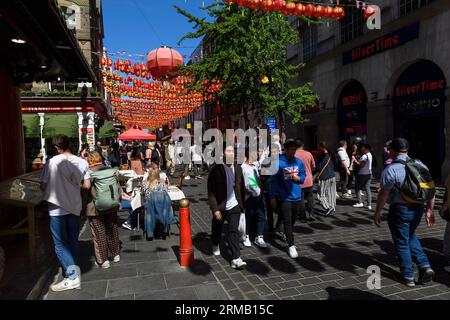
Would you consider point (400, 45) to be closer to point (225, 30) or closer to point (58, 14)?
point (225, 30)

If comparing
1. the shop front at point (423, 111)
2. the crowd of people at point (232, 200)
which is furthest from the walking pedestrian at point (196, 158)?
the shop front at point (423, 111)

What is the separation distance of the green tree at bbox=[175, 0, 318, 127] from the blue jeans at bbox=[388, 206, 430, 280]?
29.9ft

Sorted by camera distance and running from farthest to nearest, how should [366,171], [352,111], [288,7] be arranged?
1. [352,111]
2. [288,7]
3. [366,171]

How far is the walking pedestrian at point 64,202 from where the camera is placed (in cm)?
406

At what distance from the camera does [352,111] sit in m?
17.1

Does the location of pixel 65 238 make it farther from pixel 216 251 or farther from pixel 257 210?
pixel 257 210

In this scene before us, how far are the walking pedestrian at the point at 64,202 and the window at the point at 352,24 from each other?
15835mm

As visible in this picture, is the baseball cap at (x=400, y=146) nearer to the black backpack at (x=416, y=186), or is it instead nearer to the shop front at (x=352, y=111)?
the black backpack at (x=416, y=186)

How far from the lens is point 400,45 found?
13.7 meters

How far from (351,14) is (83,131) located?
1626 cm

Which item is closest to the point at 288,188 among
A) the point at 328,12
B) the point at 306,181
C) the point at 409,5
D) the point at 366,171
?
the point at 306,181

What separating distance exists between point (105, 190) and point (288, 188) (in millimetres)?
2783

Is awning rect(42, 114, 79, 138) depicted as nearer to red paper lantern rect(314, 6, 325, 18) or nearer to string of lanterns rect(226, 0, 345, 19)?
string of lanterns rect(226, 0, 345, 19)
